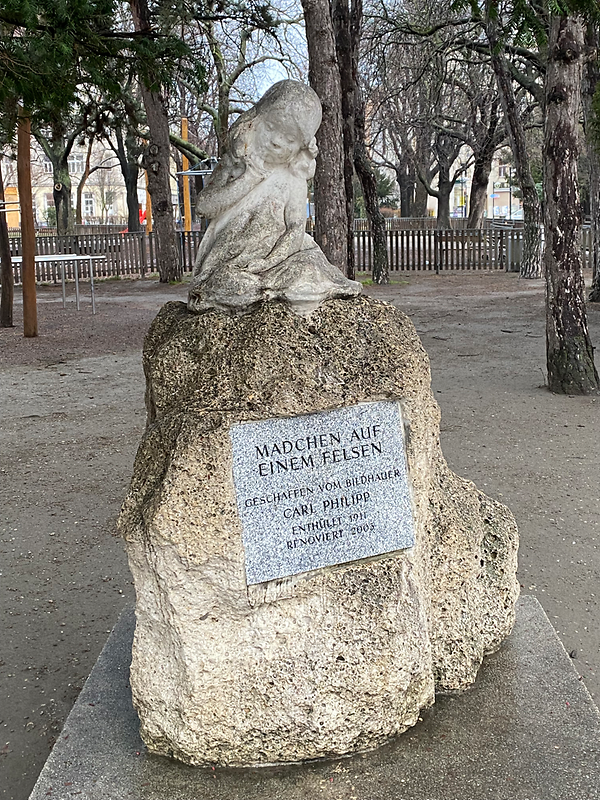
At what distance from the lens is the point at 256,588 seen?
3.01 meters

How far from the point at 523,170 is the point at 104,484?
615 inches

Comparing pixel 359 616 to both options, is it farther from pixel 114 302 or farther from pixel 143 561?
pixel 114 302

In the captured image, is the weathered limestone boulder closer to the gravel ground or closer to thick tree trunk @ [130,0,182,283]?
the gravel ground

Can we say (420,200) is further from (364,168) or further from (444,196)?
(364,168)

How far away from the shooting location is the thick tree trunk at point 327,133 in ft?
33.0

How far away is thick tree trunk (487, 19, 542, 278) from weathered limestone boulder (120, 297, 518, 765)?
1506cm

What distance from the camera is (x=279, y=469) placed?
3037 mm

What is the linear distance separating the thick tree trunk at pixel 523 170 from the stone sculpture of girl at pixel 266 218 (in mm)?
14578

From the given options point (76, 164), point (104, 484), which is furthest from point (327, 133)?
point (76, 164)

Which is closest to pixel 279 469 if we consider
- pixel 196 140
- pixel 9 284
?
pixel 9 284

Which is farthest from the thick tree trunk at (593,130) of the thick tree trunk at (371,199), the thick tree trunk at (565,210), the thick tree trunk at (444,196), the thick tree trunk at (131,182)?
the thick tree trunk at (131,182)

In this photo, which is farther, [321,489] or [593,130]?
[593,130]

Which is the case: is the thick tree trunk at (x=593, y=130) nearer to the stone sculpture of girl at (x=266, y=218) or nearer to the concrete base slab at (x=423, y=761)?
the stone sculpture of girl at (x=266, y=218)

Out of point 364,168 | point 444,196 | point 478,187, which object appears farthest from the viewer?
point 444,196
